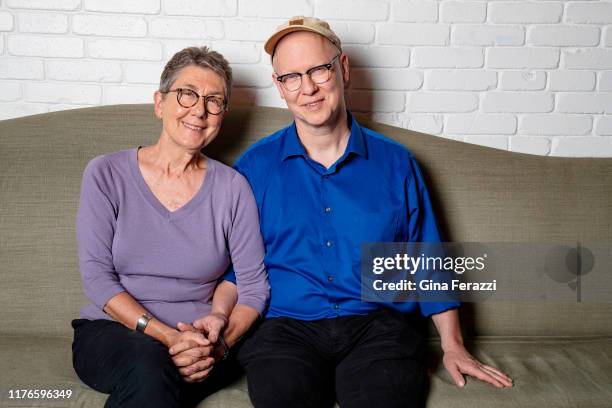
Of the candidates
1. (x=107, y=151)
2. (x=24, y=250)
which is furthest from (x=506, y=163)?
(x=24, y=250)

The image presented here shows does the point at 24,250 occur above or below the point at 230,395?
above

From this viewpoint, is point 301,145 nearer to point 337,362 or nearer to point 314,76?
point 314,76

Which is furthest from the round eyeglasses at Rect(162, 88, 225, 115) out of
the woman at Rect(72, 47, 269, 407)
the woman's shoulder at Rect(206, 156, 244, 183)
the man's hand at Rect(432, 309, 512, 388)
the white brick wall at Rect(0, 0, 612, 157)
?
the man's hand at Rect(432, 309, 512, 388)

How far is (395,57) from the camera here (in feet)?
7.69

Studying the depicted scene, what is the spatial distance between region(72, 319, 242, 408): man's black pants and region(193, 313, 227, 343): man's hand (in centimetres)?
8

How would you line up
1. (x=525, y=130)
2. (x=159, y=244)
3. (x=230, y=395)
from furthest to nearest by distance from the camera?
(x=525, y=130), (x=159, y=244), (x=230, y=395)

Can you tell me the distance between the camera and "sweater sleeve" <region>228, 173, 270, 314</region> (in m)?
1.82

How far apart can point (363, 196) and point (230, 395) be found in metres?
0.65

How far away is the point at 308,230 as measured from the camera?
6.00ft

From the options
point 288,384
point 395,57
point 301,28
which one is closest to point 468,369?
point 288,384

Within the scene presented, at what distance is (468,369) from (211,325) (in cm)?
68

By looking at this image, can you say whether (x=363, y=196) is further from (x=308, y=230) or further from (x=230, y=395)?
(x=230, y=395)

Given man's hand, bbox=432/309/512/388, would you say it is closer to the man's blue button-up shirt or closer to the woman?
the man's blue button-up shirt

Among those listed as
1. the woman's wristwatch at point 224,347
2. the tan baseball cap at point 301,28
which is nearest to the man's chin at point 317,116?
the tan baseball cap at point 301,28
